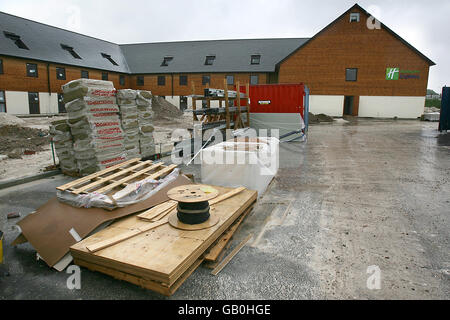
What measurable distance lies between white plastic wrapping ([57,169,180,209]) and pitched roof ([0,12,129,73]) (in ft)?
88.6

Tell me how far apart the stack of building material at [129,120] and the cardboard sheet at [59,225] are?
4374mm

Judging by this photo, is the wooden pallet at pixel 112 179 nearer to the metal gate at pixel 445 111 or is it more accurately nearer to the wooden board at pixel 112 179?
the wooden board at pixel 112 179

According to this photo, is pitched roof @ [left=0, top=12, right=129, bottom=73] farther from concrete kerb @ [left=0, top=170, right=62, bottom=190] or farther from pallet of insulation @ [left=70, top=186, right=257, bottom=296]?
pallet of insulation @ [left=70, top=186, right=257, bottom=296]

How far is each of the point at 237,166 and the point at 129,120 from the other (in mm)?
4429

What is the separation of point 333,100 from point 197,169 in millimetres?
26639

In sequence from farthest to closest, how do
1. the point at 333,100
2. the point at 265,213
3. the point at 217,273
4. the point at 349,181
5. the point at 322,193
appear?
the point at 333,100 < the point at 349,181 < the point at 322,193 < the point at 265,213 < the point at 217,273

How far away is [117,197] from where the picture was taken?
4742 mm

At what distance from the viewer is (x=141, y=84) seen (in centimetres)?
3900

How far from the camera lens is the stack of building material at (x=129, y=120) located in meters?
8.73

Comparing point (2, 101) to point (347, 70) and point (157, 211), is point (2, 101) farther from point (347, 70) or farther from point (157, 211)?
point (347, 70)

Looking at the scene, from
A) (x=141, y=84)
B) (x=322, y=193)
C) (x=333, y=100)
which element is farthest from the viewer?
(x=141, y=84)

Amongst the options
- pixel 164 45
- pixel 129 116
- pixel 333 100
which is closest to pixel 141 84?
pixel 164 45
